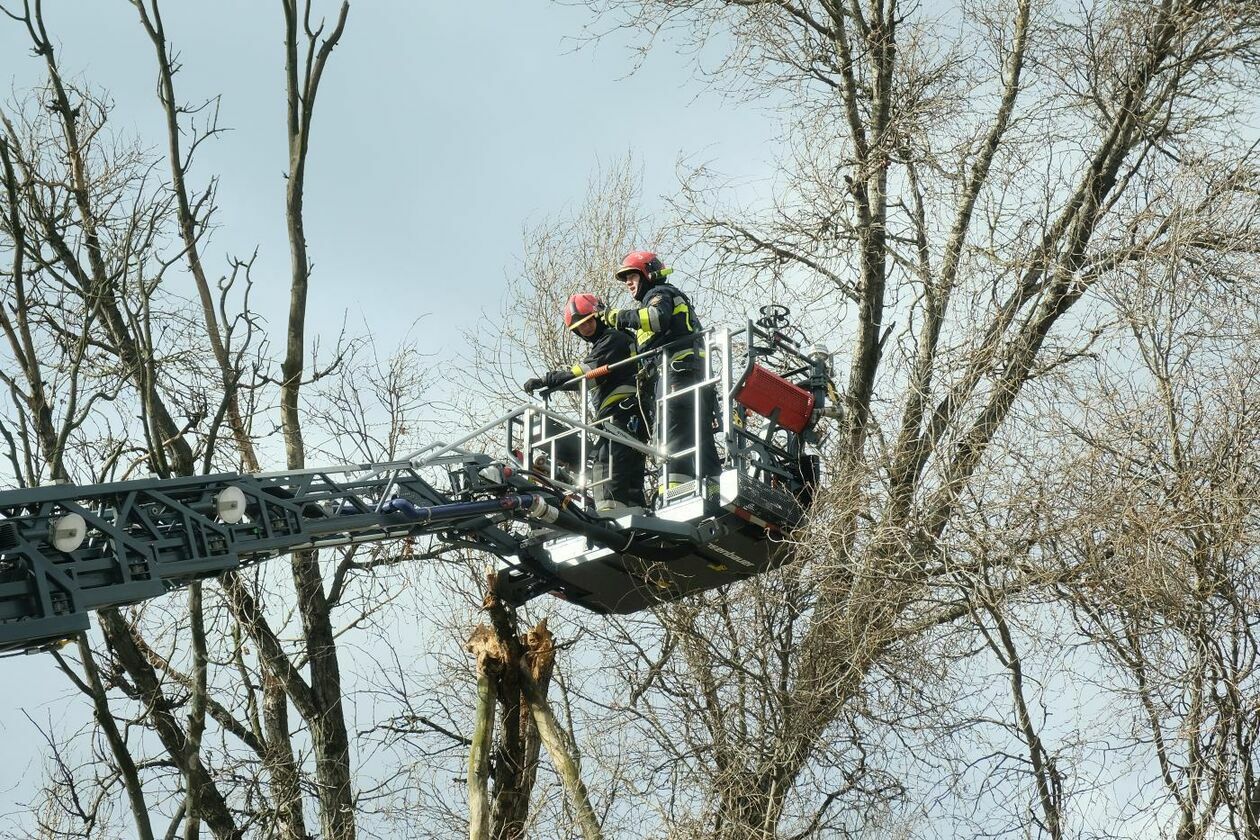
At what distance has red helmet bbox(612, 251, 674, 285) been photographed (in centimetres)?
1176

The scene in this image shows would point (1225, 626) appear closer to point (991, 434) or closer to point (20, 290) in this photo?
point (991, 434)

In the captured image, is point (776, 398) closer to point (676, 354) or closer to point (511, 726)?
Result: point (676, 354)

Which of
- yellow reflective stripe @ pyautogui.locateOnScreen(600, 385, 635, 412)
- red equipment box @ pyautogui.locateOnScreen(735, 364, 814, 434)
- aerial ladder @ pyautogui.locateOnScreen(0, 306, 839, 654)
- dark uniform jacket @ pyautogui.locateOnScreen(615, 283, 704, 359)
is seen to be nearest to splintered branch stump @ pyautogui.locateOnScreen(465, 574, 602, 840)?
aerial ladder @ pyautogui.locateOnScreen(0, 306, 839, 654)

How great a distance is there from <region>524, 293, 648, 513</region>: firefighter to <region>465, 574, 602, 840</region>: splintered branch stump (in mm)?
1017

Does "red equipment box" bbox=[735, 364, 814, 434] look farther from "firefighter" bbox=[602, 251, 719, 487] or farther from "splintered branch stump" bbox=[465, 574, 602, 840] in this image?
"splintered branch stump" bbox=[465, 574, 602, 840]

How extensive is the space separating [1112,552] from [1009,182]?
3761 millimetres

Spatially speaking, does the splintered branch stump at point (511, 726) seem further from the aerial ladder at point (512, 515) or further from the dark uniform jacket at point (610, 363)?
the dark uniform jacket at point (610, 363)

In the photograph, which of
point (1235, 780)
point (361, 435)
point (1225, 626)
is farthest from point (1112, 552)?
point (361, 435)

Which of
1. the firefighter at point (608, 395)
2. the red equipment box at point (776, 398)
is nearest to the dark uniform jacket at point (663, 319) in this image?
the firefighter at point (608, 395)

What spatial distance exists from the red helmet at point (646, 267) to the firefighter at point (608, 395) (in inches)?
12.7

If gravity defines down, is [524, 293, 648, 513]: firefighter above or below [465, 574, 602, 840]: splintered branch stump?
above

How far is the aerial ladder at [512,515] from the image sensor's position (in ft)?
27.7

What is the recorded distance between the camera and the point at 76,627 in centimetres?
829

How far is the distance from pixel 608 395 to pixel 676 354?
26.1 inches
